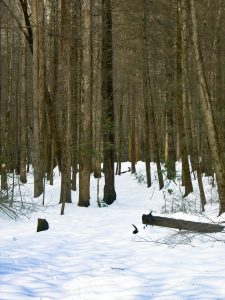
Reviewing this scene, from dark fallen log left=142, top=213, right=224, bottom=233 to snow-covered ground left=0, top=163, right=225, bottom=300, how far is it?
0.13 metres

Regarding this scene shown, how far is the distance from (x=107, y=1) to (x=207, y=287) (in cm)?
1070

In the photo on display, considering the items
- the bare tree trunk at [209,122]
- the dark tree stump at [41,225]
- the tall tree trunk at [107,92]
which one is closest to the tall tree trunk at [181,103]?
the tall tree trunk at [107,92]

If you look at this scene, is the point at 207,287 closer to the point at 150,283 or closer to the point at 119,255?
the point at 150,283

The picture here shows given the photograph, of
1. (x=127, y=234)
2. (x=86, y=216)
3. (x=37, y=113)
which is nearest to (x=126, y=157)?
(x=37, y=113)

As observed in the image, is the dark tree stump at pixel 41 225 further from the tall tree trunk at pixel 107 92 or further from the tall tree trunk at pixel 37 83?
the tall tree trunk at pixel 37 83

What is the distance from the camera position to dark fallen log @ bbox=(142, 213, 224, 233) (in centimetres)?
692

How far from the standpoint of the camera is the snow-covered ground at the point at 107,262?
4691 mm

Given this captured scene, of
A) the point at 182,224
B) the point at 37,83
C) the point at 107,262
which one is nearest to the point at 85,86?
the point at 37,83

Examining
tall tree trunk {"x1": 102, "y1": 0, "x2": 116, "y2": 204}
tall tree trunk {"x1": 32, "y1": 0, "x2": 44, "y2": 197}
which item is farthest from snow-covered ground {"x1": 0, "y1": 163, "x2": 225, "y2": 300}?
tall tree trunk {"x1": 32, "y1": 0, "x2": 44, "y2": 197}

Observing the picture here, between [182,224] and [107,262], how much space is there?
1746 mm

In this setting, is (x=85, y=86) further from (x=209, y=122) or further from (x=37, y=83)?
(x=209, y=122)

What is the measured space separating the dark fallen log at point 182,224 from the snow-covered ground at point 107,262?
129 mm

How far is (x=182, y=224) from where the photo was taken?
7293mm

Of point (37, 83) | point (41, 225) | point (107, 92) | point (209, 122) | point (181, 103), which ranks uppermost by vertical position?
point (37, 83)
